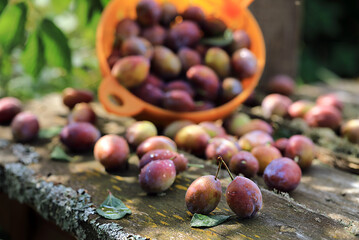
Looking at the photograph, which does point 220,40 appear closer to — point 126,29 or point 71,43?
point 126,29

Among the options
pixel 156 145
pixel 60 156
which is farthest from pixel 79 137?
pixel 156 145

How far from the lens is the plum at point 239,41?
2.10 metres

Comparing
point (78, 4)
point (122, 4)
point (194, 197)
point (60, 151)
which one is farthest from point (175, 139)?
point (78, 4)

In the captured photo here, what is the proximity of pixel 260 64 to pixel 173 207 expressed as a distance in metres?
1.15

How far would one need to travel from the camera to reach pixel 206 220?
110cm

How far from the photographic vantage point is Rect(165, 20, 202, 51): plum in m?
2.03

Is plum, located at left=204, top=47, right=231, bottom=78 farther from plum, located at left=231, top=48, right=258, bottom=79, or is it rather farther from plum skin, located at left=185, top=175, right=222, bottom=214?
plum skin, located at left=185, top=175, right=222, bottom=214

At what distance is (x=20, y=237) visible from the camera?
5.42 ft

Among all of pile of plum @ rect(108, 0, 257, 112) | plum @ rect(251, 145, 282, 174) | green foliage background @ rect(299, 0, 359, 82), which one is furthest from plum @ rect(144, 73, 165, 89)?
green foliage background @ rect(299, 0, 359, 82)

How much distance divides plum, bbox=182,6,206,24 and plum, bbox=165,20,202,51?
0.07 meters

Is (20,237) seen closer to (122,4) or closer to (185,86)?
(185,86)

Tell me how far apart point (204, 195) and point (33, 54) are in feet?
4.59

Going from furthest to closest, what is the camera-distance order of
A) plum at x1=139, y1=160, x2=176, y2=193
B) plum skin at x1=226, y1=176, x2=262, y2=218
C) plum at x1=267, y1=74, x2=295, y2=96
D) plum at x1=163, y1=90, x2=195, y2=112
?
plum at x1=267, y1=74, x2=295, y2=96
plum at x1=163, y1=90, x2=195, y2=112
plum at x1=139, y1=160, x2=176, y2=193
plum skin at x1=226, y1=176, x2=262, y2=218

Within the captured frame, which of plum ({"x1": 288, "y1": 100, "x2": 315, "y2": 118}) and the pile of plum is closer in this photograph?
the pile of plum
